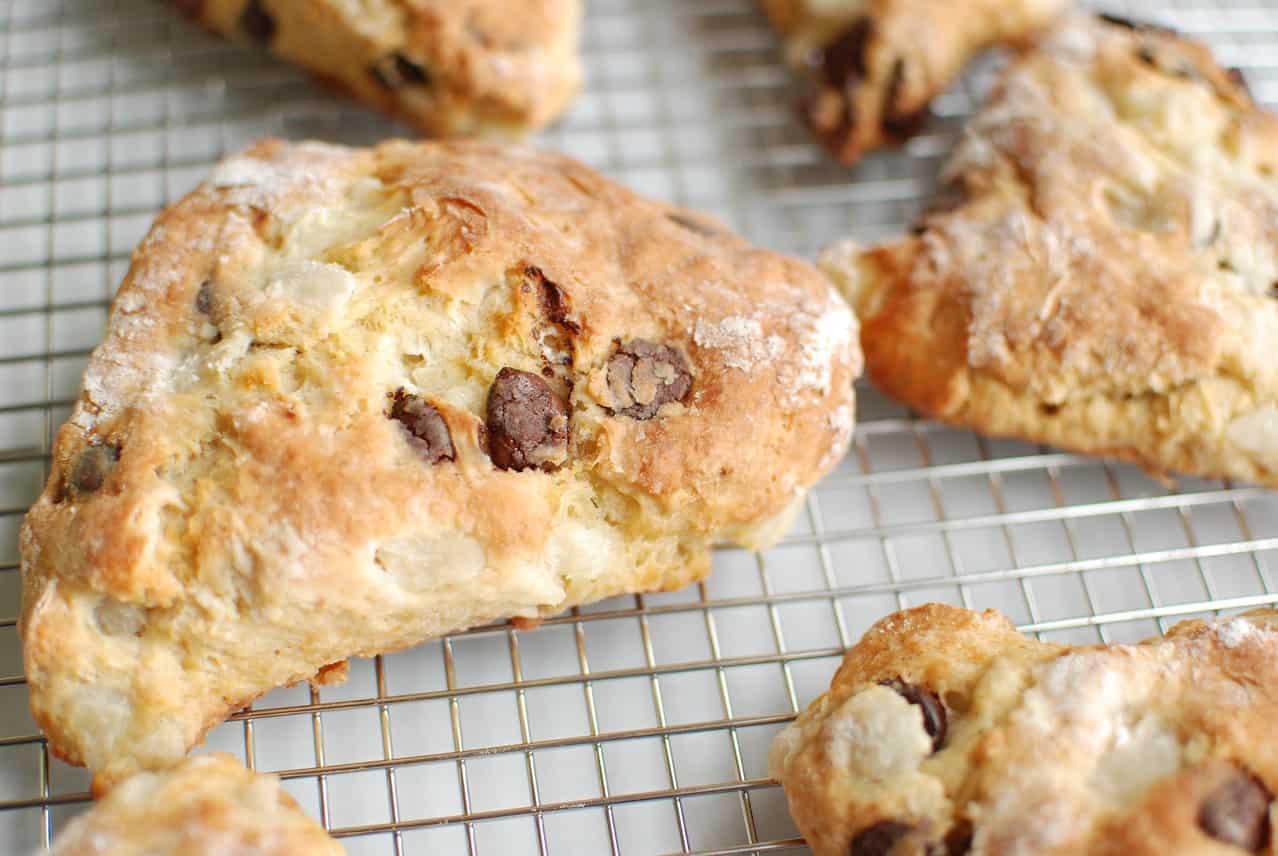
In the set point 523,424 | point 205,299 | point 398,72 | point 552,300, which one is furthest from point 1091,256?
point 205,299

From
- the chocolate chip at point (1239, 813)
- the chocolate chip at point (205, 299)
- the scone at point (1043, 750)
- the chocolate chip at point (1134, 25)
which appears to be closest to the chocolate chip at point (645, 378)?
the scone at point (1043, 750)

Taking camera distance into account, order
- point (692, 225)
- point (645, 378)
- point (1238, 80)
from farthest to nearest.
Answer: point (1238, 80) < point (692, 225) < point (645, 378)

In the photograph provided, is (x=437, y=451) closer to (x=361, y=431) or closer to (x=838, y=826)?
(x=361, y=431)

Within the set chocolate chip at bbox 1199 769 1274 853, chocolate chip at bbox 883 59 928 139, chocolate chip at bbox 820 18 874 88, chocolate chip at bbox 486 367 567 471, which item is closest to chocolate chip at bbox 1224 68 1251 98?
chocolate chip at bbox 883 59 928 139

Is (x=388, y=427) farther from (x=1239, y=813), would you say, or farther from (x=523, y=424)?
(x=1239, y=813)

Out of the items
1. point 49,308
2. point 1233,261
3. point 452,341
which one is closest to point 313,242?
point 452,341

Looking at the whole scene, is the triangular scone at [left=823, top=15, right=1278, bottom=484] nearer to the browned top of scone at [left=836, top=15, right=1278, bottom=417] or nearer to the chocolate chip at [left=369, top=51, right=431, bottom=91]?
the browned top of scone at [left=836, top=15, right=1278, bottom=417]
